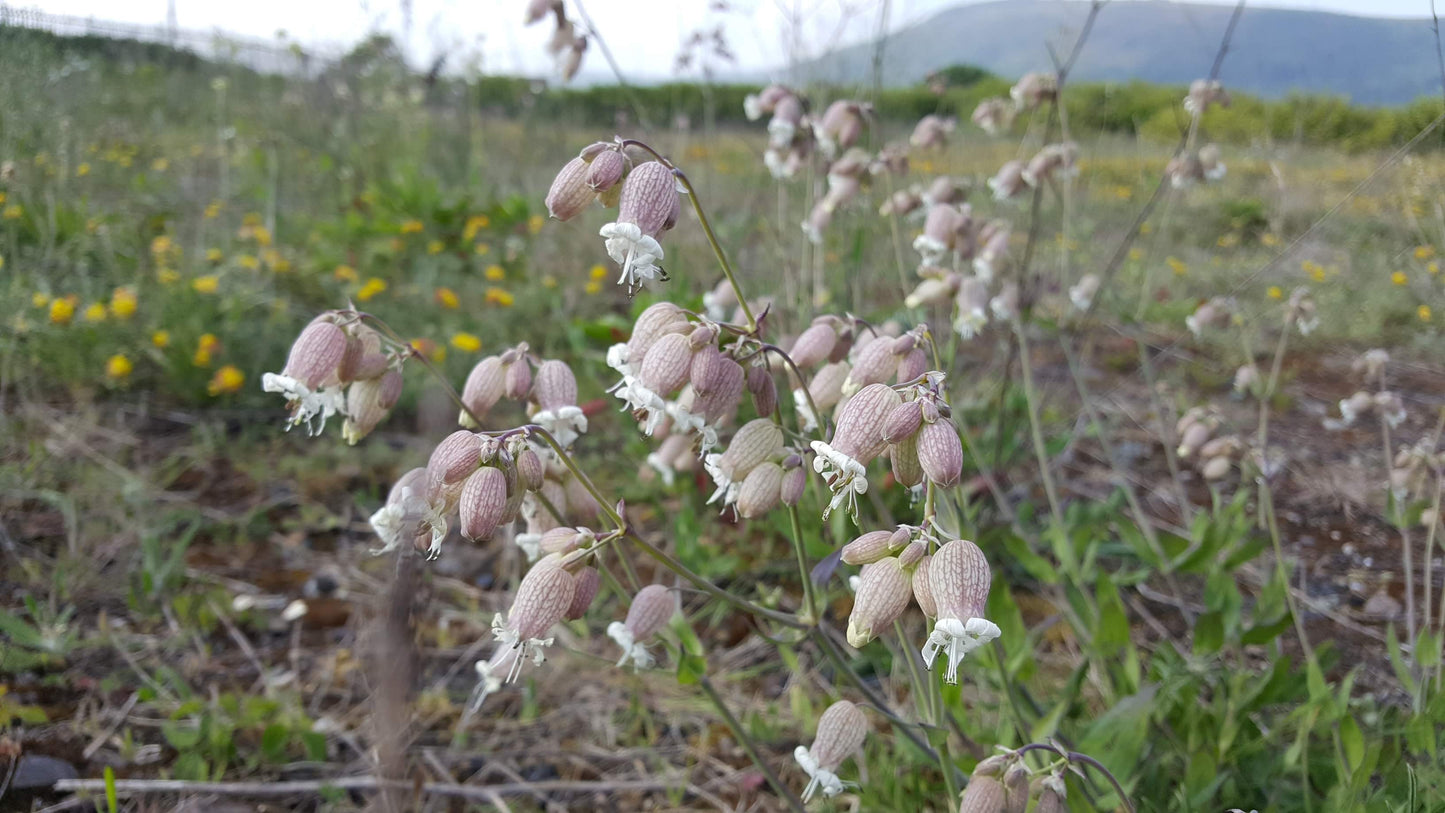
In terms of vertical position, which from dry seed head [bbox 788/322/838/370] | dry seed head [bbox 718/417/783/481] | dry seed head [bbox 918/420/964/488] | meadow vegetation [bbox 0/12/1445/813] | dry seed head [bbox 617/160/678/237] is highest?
dry seed head [bbox 617/160/678/237]

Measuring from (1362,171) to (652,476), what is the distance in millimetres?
3232

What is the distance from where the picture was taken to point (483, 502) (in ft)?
3.03

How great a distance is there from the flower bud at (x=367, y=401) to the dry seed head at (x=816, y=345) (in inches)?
22.5

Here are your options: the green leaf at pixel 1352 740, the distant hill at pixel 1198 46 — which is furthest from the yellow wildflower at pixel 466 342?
the green leaf at pixel 1352 740

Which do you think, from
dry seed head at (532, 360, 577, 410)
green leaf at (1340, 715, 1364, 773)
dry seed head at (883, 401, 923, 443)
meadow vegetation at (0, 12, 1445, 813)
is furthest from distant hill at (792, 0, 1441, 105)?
dry seed head at (532, 360, 577, 410)

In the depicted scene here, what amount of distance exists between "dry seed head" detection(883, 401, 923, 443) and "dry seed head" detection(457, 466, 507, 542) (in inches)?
16.5

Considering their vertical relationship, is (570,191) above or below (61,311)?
above

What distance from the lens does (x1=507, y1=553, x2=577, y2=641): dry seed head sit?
968 millimetres

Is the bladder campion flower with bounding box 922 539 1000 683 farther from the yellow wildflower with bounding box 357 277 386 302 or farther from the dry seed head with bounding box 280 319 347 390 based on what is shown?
the yellow wildflower with bounding box 357 277 386 302

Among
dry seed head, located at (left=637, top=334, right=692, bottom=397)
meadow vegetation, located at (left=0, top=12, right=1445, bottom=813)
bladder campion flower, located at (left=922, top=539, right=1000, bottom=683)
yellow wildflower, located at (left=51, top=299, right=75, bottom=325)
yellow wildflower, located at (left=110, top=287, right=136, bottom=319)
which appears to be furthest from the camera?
yellow wildflower, located at (left=110, top=287, right=136, bottom=319)

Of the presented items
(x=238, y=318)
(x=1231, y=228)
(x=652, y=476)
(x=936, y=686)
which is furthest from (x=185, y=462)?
(x=1231, y=228)

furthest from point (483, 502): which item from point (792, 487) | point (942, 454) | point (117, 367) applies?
point (117, 367)

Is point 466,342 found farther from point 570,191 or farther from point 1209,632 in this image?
point 1209,632

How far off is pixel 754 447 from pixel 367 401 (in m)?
0.57
